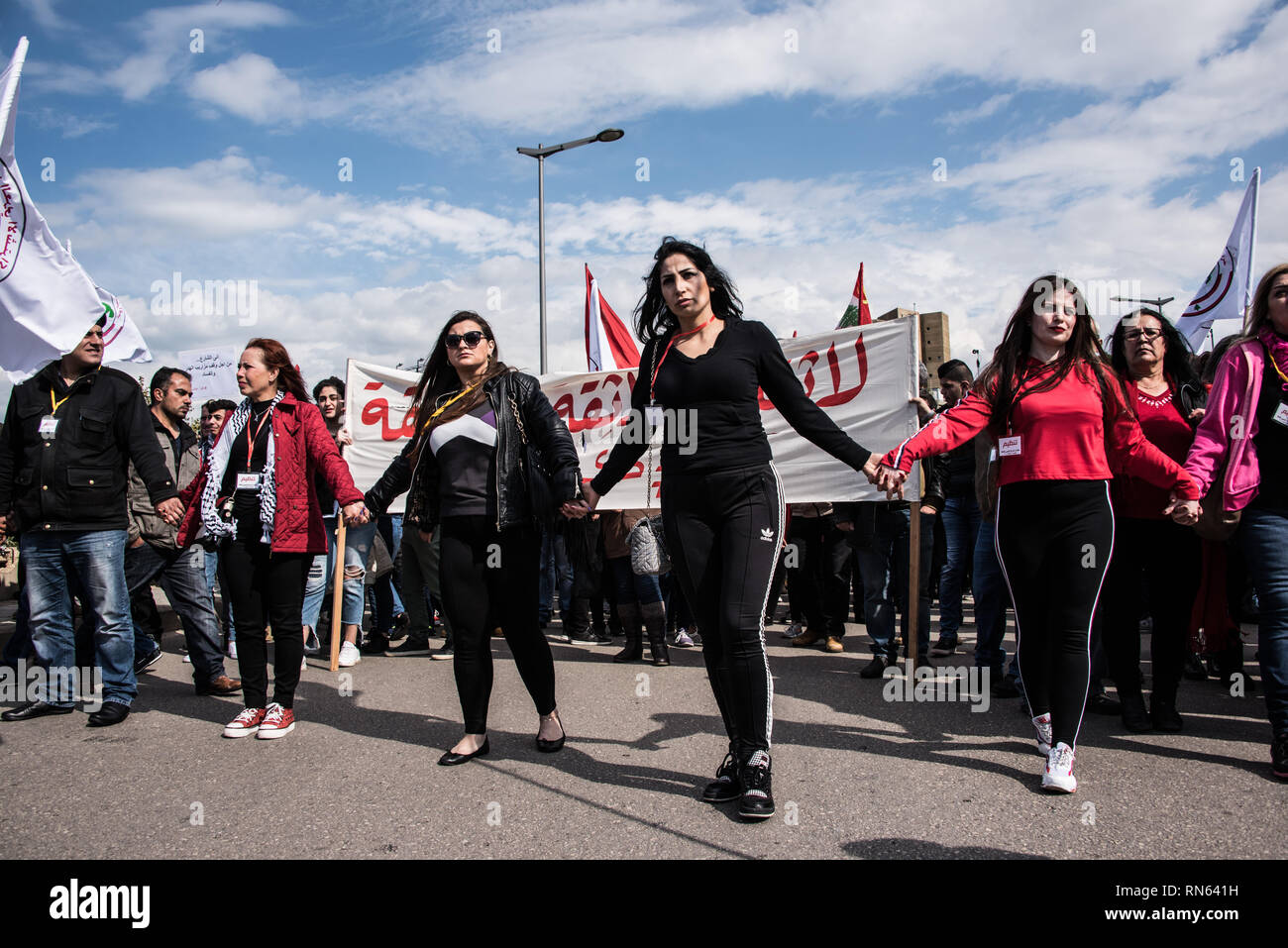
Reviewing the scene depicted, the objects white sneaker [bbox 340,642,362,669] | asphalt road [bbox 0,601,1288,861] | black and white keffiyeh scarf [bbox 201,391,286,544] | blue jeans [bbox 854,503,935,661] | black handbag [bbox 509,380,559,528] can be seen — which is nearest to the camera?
asphalt road [bbox 0,601,1288,861]

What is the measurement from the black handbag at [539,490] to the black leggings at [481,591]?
12cm

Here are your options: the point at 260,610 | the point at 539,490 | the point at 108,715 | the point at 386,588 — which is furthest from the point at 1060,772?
the point at 386,588

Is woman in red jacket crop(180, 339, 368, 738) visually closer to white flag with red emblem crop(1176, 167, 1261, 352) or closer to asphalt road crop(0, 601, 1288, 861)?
asphalt road crop(0, 601, 1288, 861)

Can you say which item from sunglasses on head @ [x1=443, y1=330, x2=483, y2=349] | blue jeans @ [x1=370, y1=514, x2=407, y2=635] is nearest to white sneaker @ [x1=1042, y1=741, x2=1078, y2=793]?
sunglasses on head @ [x1=443, y1=330, x2=483, y2=349]

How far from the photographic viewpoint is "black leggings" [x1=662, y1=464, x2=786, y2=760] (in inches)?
138

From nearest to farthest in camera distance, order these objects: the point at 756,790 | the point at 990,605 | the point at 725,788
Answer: the point at 756,790 → the point at 725,788 → the point at 990,605

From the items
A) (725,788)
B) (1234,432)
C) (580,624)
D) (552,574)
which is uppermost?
(1234,432)

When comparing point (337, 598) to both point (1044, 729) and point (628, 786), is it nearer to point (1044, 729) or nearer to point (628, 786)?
point (628, 786)

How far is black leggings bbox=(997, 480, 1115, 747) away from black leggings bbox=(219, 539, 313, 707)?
3688 mm

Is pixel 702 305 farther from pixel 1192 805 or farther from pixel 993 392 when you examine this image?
pixel 1192 805

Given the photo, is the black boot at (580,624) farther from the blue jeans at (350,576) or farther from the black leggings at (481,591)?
the black leggings at (481,591)

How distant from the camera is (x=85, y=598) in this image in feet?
17.4

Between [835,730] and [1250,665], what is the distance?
383cm

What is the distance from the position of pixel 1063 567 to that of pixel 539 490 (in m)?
2.32
